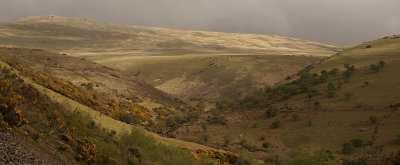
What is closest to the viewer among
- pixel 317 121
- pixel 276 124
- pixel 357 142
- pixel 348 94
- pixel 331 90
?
pixel 357 142

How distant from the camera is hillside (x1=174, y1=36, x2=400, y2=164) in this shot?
2811 centimetres

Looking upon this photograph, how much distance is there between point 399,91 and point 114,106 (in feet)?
126

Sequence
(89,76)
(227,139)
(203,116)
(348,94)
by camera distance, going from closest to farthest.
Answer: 1. (227,139)
2. (348,94)
3. (203,116)
4. (89,76)

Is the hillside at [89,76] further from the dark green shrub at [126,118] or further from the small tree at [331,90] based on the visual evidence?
the small tree at [331,90]

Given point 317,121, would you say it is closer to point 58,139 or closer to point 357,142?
point 357,142

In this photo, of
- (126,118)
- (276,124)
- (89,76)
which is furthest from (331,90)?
(89,76)

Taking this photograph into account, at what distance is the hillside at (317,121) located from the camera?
2811 centimetres

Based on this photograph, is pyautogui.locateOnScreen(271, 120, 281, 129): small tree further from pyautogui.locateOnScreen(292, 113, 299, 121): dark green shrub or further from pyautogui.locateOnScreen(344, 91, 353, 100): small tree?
pyautogui.locateOnScreen(344, 91, 353, 100): small tree

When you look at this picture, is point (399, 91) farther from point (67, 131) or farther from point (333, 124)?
point (67, 131)

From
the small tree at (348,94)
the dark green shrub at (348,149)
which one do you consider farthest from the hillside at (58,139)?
the small tree at (348,94)

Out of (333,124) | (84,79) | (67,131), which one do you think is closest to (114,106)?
(84,79)

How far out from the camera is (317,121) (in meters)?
36.1

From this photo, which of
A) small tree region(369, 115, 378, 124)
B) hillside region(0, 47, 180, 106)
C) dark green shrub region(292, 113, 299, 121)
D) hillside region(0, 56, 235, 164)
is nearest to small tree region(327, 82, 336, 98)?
dark green shrub region(292, 113, 299, 121)

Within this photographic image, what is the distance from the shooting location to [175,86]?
83.9 meters
